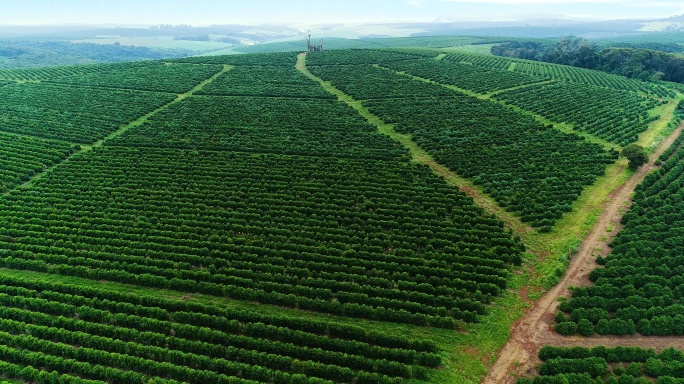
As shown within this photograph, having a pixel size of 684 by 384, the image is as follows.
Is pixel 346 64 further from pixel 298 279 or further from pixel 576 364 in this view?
pixel 576 364

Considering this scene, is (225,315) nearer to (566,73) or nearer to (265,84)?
(265,84)

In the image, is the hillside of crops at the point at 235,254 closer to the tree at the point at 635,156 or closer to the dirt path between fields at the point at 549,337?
the dirt path between fields at the point at 549,337

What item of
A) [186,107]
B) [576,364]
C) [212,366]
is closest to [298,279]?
[212,366]

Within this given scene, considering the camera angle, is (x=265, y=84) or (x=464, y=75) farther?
(x=464, y=75)

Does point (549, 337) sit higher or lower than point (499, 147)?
lower

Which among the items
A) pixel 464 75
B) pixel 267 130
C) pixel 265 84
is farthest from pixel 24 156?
pixel 464 75

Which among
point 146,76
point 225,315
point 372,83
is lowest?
point 225,315
